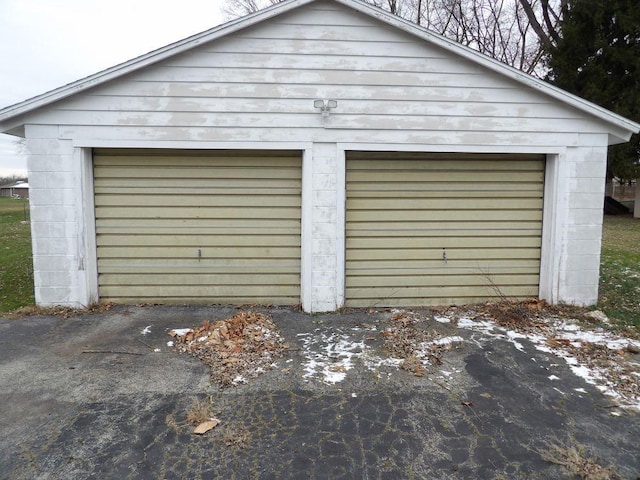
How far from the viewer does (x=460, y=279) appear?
6039 millimetres

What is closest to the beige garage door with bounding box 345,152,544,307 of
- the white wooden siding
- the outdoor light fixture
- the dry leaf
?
the white wooden siding

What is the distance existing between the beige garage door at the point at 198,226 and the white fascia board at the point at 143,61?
876 millimetres

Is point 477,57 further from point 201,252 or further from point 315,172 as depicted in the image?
point 201,252

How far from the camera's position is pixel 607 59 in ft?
57.5

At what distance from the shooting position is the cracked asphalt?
8.78 feet

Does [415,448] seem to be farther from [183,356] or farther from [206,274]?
[206,274]

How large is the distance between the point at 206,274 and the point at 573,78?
731 inches

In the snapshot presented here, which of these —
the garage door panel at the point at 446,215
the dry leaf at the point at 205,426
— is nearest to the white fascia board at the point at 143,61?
the garage door panel at the point at 446,215

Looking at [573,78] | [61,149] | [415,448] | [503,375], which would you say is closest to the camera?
[415,448]

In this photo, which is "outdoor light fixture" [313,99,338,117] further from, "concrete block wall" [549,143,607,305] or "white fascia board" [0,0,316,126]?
"concrete block wall" [549,143,607,305]

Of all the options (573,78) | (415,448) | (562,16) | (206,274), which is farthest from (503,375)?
(562,16)

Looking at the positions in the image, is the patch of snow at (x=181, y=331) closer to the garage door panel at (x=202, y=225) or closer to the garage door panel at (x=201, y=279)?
the garage door panel at (x=201, y=279)

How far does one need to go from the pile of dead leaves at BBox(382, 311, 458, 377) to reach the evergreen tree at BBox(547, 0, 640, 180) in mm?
16053

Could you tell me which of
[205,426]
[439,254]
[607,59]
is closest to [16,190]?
[607,59]
